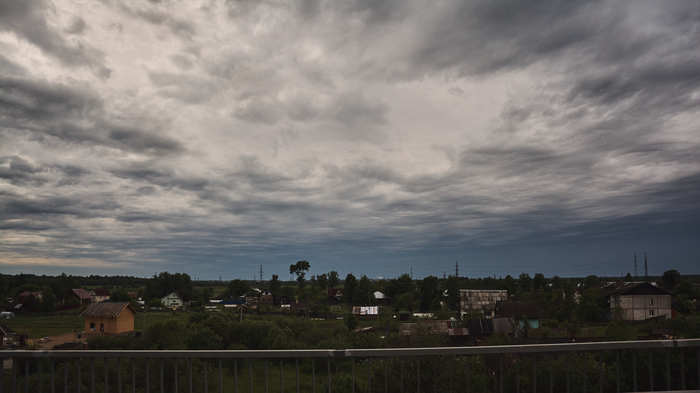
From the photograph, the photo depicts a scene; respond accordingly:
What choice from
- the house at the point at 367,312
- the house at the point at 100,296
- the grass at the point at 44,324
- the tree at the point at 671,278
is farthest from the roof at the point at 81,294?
the tree at the point at 671,278

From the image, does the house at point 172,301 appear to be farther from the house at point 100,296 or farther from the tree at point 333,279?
the tree at point 333,279

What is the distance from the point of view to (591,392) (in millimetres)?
5551

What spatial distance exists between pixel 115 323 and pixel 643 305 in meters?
68.5

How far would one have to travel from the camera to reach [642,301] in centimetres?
6078

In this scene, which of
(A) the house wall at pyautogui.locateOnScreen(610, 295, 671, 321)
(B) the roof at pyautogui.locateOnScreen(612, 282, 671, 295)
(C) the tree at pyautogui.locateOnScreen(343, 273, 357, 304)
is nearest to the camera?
(A) the house wall at pyautogui.locateOnScreen(610, 295, 671, 321)

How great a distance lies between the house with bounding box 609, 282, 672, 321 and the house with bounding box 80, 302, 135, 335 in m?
62.6

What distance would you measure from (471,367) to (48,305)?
9775cm

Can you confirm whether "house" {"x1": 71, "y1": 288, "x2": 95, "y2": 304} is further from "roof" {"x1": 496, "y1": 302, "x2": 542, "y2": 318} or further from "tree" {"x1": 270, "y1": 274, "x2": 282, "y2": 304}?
"roof" {"x1": 496, "y1": 302, "x2": 542, "y2": 318}

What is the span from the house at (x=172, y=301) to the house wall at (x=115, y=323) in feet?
168

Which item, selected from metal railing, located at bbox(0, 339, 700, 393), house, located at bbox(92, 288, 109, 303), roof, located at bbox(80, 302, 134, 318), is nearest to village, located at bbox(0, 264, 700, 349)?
roof, located at bbox(80, 302, 134, 318)

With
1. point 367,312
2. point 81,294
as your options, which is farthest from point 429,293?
point 81,294

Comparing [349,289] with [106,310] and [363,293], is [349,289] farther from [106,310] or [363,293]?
[106,310]

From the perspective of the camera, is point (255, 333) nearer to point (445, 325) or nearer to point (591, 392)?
point (445, 325)

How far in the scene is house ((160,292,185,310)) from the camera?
3865 inches
